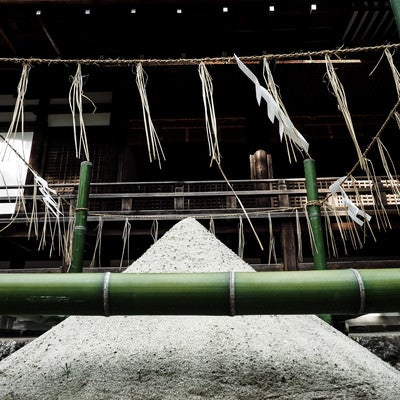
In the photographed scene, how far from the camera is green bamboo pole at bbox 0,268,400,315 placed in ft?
4.88

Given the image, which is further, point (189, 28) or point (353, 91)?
point (353, 91)

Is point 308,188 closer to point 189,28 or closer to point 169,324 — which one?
point 169,324

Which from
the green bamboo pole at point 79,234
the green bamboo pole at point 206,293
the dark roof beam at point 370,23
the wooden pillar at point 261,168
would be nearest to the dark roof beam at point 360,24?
the dark roof beam at point 370,23

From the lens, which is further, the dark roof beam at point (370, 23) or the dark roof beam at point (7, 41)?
the dark roof beam at point (7, 41)

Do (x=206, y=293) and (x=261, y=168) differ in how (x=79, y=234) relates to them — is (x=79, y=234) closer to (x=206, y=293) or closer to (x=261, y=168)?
(x=206, y=293)

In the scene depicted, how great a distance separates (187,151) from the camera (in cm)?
875

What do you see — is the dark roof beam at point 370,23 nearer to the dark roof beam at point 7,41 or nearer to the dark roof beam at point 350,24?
the dark roof beam at point 350,24

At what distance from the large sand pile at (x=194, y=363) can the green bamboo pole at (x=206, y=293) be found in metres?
0.54

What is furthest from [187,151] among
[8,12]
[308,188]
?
[308,188]

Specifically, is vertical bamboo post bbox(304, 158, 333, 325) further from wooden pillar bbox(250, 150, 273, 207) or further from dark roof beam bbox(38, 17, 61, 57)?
dark roof beam bbox(38, 17, 61, 57)

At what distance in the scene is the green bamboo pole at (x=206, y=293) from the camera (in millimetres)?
1488

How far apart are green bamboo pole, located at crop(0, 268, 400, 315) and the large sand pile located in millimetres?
542

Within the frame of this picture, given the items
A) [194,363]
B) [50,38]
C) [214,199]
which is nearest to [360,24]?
[214,199]

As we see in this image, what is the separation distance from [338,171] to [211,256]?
6.19 meters
